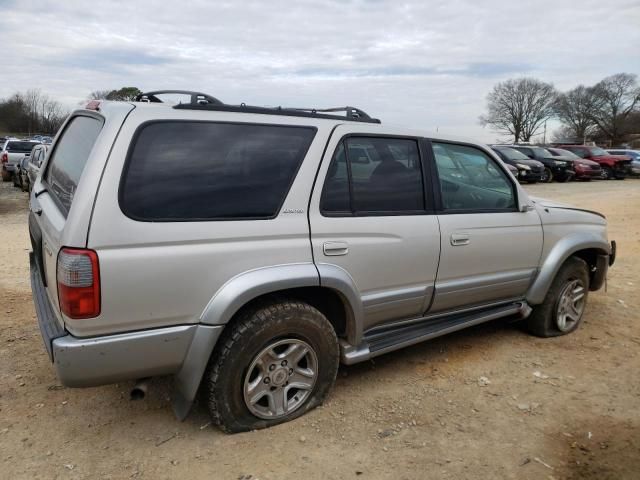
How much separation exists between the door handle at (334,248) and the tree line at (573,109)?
80768 millimetres

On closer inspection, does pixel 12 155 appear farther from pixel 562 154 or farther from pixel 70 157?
pixel 562 154

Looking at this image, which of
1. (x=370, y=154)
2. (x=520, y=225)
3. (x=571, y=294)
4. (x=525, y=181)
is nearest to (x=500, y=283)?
(x=520, y=225)

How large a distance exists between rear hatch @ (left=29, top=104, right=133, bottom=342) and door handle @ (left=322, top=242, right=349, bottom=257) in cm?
123

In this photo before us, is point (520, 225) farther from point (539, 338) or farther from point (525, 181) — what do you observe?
point (525, 181)

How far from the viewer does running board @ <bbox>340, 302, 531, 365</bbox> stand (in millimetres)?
3207

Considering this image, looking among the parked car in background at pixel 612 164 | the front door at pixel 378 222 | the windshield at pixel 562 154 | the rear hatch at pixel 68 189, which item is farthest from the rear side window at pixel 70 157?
the parked car in background at pixel 612 164

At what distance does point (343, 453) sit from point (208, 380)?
0.83 meters

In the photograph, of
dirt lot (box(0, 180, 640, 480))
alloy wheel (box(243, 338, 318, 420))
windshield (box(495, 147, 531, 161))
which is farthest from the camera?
windshield (box(495, 147, 531, 161))

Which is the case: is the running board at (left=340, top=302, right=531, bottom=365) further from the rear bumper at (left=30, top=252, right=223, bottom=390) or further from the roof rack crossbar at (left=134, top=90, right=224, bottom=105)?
the roof rack crossbar at (left=134, top=90, right=224, bottom=105)

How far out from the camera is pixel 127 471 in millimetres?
2617

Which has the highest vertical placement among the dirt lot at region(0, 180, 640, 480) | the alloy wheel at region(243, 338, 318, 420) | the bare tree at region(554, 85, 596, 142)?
the bare tree at region(554, 85, 596, 142)

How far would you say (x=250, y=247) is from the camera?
2680 millimetres

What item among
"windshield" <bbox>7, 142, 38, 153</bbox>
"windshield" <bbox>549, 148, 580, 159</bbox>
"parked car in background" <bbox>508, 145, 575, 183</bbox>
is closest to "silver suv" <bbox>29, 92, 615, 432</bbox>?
"windshield" <bbox>7, 142, 38, 153</bbox>

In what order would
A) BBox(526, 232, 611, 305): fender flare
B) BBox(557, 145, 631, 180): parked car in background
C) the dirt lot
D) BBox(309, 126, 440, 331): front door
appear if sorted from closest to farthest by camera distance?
the dirt lot → BBox(309, 126, 440, 331): front door → BBox(526, 232, 611, 305): fender flare → BBox(557, 145, 631, 180): parked car in background
